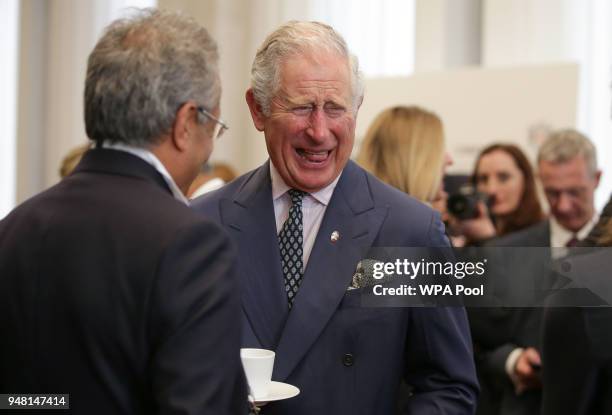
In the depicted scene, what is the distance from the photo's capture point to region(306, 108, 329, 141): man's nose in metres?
1.95

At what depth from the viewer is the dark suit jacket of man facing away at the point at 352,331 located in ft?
6.23

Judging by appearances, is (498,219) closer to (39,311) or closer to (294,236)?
(294,236)

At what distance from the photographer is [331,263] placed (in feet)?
6.44

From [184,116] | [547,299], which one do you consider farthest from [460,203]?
[184,116]

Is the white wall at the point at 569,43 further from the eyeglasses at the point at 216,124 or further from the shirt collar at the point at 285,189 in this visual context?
the eyeglasses at the point at 216,124

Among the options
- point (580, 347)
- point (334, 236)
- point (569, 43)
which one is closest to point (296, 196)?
point (334, 236)

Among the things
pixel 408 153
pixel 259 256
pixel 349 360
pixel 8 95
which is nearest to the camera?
pixel 349 360

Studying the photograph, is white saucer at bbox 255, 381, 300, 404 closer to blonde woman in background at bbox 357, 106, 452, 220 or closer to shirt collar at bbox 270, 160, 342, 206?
shirt collar at bbox 270, 160, 342, 206

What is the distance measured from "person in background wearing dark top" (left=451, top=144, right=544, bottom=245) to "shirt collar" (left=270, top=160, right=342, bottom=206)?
2277 millimetres

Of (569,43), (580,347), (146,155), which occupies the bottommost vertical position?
(580,347)

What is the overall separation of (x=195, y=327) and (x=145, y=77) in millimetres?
388

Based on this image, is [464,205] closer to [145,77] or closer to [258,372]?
[258,372]

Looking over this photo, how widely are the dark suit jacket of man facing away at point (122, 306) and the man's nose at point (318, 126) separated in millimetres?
604

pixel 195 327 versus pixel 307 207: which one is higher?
pixel 307 207
